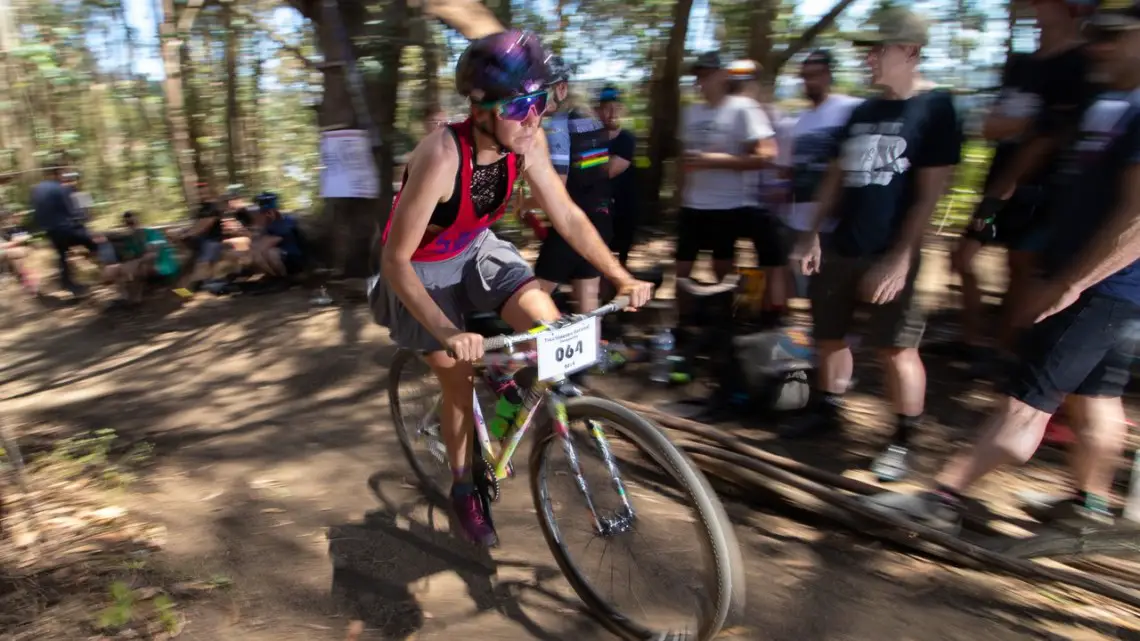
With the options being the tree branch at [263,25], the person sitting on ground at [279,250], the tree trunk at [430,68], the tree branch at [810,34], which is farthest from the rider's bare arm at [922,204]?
the tree branch at [263,25]

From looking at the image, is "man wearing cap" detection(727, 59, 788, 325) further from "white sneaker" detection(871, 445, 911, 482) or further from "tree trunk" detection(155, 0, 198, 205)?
"tree trunk" detection(155, 0, 198, 205)

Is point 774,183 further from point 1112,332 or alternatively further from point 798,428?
point 1112,332

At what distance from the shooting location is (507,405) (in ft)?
8.96

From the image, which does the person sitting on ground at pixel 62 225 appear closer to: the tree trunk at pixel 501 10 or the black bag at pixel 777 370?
the tree trunk at pixel 501 10

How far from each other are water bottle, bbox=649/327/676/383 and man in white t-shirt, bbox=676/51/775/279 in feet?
2.07

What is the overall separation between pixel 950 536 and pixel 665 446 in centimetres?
130

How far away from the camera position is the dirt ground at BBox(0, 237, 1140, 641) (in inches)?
97.0

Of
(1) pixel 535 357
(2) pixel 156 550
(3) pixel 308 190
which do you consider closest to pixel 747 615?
(1) pixel 535 357

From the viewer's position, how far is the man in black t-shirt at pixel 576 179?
4438mm

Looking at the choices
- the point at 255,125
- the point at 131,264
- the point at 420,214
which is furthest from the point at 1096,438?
the point at 255,125

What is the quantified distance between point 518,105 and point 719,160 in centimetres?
264

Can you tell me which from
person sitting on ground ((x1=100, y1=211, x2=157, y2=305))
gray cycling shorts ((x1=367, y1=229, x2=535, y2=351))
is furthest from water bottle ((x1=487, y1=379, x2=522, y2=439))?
person sitting on ground ((x1=100, y1=211, x2=157, y2=305))

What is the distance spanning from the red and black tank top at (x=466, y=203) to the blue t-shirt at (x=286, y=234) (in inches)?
224

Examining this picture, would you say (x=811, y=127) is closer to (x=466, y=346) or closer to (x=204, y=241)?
(x=466, y=346)
